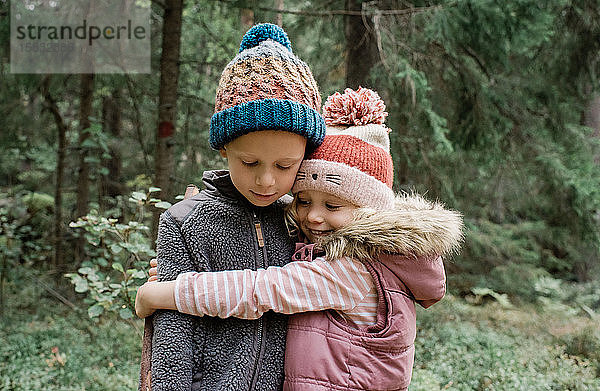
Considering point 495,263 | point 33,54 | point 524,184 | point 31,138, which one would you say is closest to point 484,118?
point 524,184

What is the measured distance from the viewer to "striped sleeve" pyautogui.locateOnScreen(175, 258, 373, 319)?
5.41 ft

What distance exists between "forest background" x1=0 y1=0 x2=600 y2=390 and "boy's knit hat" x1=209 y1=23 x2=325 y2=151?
185cm

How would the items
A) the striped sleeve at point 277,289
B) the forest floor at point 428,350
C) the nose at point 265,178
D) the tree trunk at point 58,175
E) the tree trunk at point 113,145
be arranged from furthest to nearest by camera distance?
1. the tree trunk at point 113,145
2. the tree trunk at point 58,175
3. the forest floor at point 428,350
4. the nose at point 265,178
5. the striped sleeve at point 277,289

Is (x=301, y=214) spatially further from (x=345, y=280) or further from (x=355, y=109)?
(x=355, y=109)

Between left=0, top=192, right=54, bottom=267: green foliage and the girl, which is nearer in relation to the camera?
the girl

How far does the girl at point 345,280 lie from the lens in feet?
5.55

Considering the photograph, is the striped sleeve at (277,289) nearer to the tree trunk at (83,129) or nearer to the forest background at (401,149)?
the forest background at (401,149)

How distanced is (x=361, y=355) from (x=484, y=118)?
5241 mm

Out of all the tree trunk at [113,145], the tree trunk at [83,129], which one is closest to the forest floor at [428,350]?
the tree trunk at [83,129]

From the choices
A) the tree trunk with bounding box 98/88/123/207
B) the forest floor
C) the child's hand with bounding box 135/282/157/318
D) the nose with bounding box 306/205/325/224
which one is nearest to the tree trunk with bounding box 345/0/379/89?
the forest floor

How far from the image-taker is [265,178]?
1.75 metres

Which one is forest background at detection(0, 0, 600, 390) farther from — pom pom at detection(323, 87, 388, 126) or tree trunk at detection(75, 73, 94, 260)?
pom pom at detection(323, 87, 388, 126)

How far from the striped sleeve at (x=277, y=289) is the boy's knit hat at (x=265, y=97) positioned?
45cm

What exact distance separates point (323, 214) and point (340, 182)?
138 millimetres
